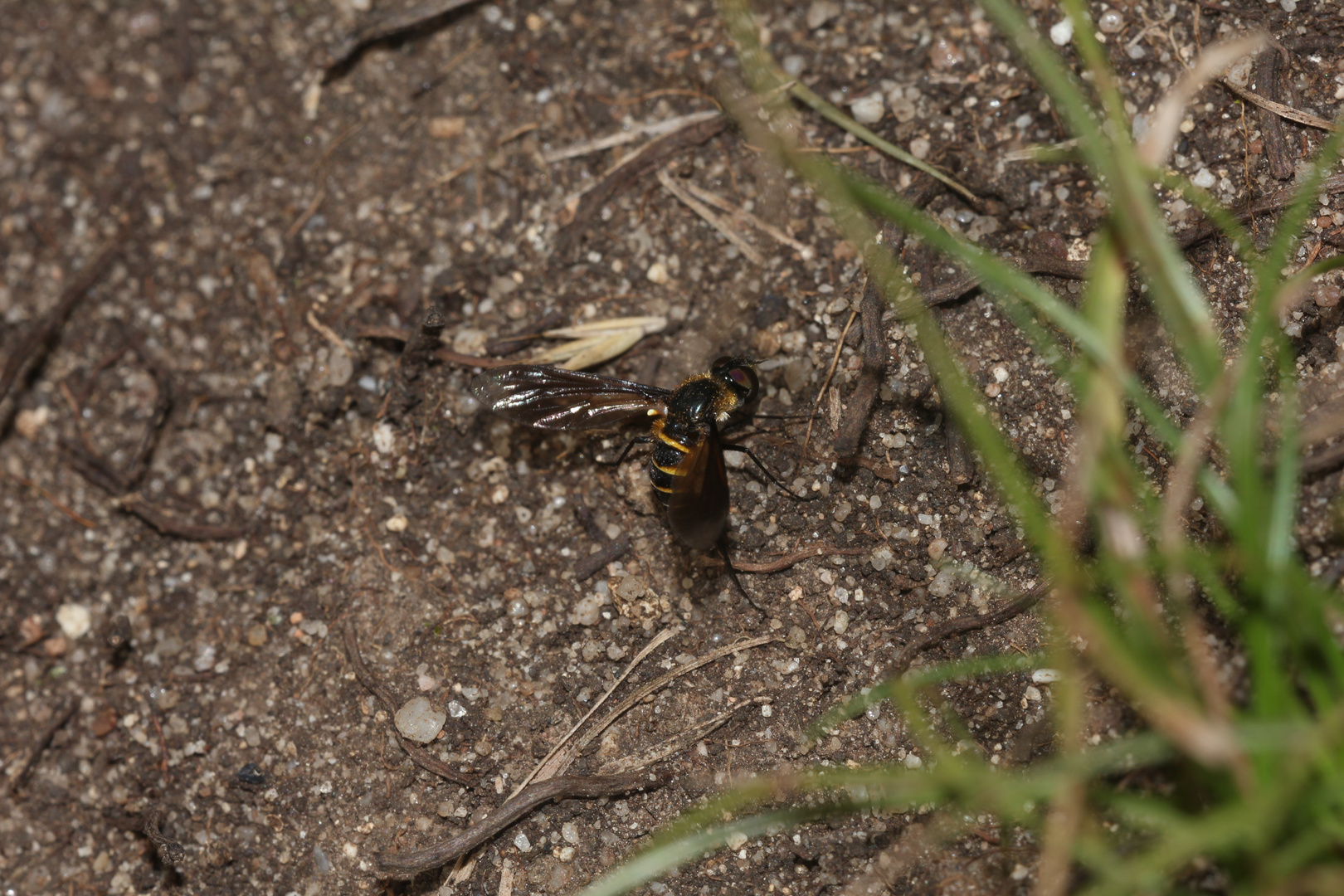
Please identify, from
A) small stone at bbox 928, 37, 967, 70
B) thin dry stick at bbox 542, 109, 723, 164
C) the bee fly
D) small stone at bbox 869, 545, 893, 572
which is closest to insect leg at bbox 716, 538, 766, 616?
the bee fly

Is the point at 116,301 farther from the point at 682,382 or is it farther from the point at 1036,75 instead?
the point at 1036,75

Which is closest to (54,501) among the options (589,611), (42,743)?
(42,743)

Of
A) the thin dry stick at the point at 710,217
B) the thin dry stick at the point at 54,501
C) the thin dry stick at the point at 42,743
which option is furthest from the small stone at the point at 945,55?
the thin dry stick at the point at 42,743

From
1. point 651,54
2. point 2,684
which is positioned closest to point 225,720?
point 2,684

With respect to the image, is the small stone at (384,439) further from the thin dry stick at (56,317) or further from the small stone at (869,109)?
the small stone at (869,109)

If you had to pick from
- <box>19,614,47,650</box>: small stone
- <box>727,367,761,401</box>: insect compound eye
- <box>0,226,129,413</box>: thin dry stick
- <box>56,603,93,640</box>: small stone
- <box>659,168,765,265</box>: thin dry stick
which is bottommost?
<box>19,614,47,650</box>: small stone

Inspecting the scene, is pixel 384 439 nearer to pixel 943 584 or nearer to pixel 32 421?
pixel 32 421

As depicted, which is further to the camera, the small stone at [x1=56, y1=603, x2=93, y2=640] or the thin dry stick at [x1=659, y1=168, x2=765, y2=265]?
the small stone at [x1=56, y1=603, x2=93, y2=640]

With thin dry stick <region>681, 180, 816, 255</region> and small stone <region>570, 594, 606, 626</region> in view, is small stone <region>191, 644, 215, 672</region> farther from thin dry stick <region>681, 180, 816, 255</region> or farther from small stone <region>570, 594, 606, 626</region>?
thin dry stick <region>681, 180, 816, 255</region>
